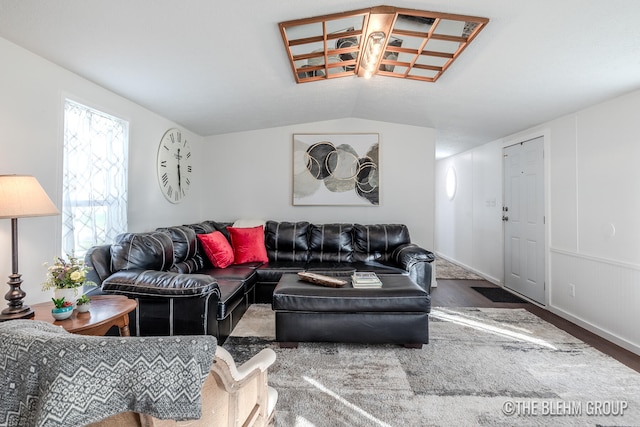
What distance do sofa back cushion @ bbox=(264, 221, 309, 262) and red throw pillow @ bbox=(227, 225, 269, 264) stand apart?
0.13 meters

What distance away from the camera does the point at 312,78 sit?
120 inches

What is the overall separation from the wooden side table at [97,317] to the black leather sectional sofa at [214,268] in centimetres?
34

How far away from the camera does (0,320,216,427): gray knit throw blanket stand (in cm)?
59

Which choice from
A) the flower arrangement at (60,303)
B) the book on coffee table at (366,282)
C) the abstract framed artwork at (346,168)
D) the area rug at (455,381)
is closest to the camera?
the flower arrangement at (60,303)

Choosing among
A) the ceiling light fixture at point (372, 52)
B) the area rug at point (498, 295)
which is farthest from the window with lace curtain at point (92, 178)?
the area rug at point (498, 295)

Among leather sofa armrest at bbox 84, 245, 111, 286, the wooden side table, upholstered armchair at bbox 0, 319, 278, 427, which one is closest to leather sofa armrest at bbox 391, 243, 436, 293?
the wooden side table

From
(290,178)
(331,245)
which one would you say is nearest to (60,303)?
(331,245)

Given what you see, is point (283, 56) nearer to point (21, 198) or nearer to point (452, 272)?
point (21, 198)

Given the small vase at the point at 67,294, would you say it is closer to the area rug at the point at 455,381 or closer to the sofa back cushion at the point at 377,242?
the area rug at the point at 455,381

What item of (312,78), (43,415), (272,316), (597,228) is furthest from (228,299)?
(597,228)

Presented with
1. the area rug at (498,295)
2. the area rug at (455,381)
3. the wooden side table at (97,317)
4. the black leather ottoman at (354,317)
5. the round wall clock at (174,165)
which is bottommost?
the area rug at (455,381)

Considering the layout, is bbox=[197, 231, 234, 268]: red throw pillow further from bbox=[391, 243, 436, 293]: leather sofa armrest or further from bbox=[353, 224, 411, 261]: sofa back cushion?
bbox=[391, 243, 436, 293]: leather sofa armrest

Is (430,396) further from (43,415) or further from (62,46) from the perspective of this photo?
(62,46)

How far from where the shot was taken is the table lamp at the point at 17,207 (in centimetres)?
148
